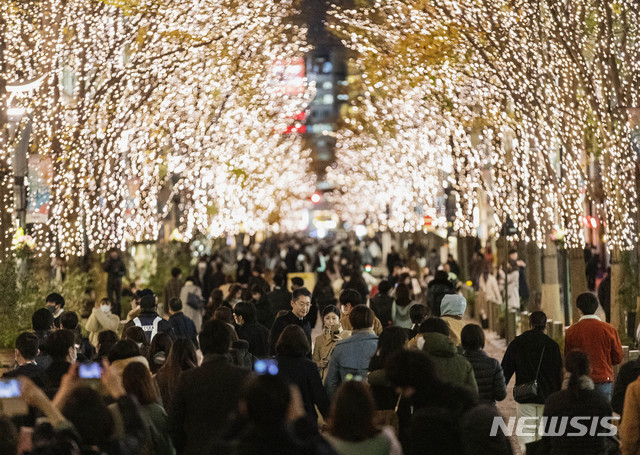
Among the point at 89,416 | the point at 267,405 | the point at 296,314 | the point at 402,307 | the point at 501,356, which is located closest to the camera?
the point at 267,405

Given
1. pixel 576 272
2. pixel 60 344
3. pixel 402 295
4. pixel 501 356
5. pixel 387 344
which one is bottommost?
pixel 501 356

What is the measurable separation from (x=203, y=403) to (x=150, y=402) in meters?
0.36

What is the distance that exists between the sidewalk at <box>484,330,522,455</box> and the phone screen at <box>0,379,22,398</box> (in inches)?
244

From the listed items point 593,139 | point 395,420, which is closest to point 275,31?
point 593,139

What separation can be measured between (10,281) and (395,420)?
12391mm

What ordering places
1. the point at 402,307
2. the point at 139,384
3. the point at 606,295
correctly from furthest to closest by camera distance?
the point at 606,295 → the point at 402,307 → the point at 139,384

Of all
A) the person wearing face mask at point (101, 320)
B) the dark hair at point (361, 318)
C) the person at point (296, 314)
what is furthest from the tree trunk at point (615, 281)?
the dark hair at point (361, 318)

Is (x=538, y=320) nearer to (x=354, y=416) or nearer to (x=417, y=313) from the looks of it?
(x=417, y=313)

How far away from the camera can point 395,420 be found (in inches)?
361

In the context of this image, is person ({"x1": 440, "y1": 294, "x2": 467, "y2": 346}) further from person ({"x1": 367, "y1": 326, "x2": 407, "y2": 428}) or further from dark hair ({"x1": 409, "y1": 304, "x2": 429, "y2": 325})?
person ({"x1": 367, "y1": 326, "x2": 407, "y2": 428})

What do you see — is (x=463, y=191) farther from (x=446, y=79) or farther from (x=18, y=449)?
(x=18, y=449)

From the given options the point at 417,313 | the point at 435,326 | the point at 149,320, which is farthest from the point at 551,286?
the point at 435,326

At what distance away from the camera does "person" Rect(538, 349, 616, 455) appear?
24.8ft

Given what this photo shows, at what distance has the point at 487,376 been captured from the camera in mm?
9727
